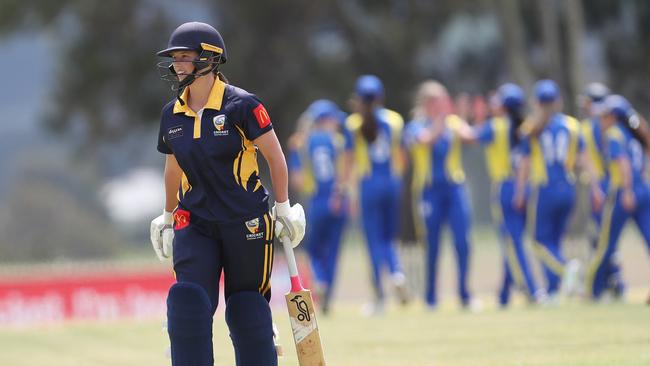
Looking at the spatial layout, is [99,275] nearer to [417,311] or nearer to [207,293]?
[417,311]

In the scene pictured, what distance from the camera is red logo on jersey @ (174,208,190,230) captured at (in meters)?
8.40

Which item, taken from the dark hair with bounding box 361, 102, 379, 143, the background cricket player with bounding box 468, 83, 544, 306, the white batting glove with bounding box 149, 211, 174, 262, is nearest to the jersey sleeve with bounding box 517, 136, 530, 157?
the background cricket player with bounding box 468, 83, 544, 306

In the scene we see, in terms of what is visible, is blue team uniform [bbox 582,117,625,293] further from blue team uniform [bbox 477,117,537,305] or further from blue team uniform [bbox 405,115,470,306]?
blue team uniform [bbox 405,115,470,306]

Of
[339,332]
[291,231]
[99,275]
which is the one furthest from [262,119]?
[99,275]

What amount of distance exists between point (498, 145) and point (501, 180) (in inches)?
15.4

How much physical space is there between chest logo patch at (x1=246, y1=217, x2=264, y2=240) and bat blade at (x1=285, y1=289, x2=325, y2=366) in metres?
0.40

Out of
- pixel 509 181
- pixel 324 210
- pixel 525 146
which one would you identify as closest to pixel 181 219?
pixel 525 146

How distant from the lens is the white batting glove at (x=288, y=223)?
850 centimetres

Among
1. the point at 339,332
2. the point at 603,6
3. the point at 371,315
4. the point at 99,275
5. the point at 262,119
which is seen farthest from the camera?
the point at 603,6

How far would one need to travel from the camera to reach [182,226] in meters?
8.40

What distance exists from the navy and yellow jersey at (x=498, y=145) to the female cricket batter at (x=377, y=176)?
3.16ft

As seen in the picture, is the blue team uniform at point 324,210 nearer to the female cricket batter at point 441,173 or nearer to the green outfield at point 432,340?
the female cricket batter at point 441,173

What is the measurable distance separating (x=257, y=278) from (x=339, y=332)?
580cm

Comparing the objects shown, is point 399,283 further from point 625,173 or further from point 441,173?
point 625,173
